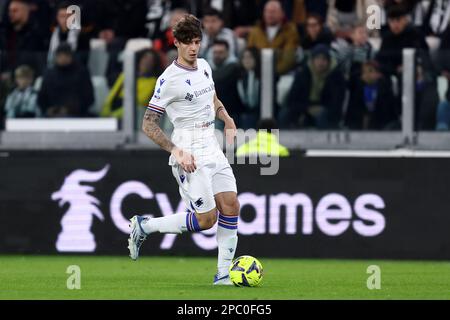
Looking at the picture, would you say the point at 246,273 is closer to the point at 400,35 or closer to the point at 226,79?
the point at 226,79

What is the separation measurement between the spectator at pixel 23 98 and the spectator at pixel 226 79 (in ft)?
8.18

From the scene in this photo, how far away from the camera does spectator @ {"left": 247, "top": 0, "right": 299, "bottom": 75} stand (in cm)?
1741

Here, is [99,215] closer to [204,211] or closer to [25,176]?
[25,176]

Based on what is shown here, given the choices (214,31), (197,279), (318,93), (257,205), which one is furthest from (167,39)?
(197,279)

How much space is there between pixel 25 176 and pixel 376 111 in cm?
469

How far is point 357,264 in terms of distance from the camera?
14.9 meters

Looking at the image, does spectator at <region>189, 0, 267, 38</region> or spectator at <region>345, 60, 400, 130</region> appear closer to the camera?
spectator at <region>345, 60, 400, 130</region>

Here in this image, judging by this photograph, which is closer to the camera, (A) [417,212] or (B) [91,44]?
(A) [417,212]

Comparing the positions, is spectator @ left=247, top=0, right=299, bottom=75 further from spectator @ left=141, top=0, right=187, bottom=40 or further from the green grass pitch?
the green grass pitch

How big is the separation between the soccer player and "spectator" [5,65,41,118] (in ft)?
19.2

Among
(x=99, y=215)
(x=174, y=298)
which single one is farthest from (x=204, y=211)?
(x=99, y=215)

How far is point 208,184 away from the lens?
1142cm

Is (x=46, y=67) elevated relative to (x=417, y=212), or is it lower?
elevated

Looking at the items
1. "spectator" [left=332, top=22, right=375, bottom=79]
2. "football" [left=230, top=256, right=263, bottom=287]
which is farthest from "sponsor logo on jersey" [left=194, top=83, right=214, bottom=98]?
"spectator" [left=332, top=22, right=375, bottom=79]
